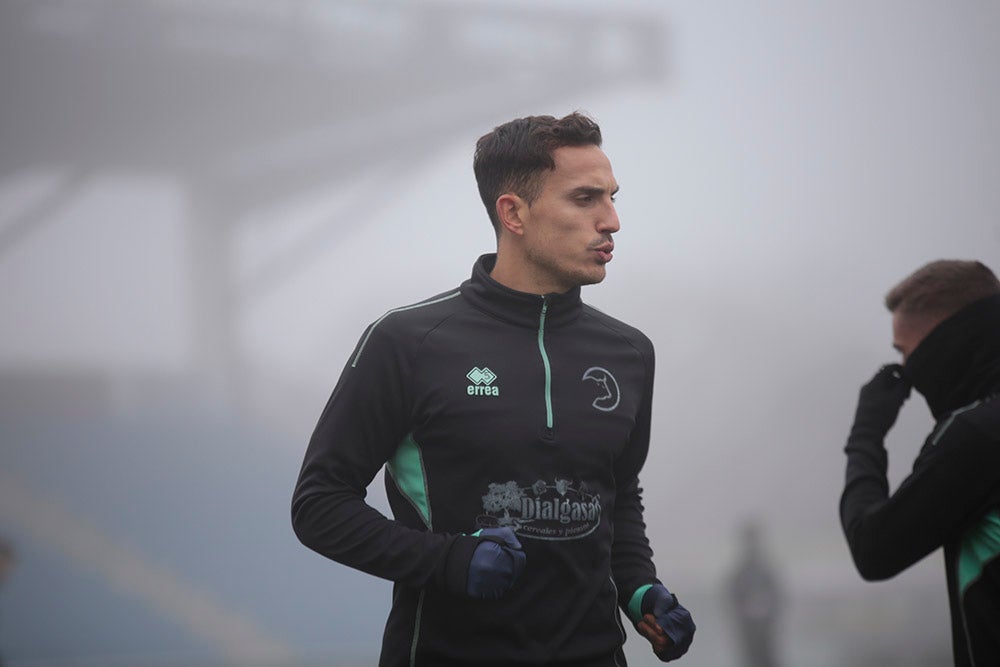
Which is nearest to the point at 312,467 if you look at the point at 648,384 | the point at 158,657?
the point at 648,384

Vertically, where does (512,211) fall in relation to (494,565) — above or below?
above

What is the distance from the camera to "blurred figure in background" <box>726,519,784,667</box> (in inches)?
113

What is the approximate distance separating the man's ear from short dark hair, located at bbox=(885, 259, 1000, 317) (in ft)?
1.85

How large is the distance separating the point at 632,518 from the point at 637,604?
0.42 feet

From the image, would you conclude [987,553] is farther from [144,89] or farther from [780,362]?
[144,89]

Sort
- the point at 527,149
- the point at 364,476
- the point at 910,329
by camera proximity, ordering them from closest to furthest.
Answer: the point at 364,476
the point at 527,149
the point at 910,329

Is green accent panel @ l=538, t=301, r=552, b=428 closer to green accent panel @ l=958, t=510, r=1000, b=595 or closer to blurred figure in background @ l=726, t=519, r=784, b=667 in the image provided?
green accent panel @ l=958, t=510, r=1000, b=595

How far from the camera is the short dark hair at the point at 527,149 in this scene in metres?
1.30

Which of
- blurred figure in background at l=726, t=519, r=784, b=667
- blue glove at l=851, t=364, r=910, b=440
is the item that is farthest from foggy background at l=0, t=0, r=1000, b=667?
blue glove at l=851, t=364, r=910, b=440

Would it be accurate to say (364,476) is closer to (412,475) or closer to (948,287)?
(412,475)

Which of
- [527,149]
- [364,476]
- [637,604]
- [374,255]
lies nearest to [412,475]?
[364,476]

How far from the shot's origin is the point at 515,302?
50.8 inches

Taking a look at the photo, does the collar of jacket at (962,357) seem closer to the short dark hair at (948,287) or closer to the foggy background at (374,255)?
the short dark hair at (948,287)

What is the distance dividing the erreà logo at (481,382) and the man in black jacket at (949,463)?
527mm
